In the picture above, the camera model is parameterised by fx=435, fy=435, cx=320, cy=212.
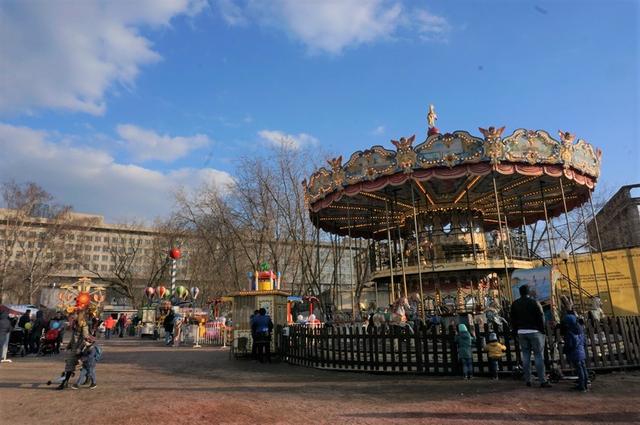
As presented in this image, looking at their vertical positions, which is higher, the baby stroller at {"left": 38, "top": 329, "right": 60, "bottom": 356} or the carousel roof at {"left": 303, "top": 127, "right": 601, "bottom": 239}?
the carousel roof at {"left": 303, "top": 127, "right": 601, "bottom": 239}

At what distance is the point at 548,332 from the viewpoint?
801 centimetres

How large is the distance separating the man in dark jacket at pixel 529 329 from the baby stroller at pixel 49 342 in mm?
15565

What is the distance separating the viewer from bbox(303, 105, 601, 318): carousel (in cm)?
1401

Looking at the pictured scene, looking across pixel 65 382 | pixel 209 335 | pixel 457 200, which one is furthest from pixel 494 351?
pixel 209 335

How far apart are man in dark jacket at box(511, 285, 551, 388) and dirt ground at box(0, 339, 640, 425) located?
33 cm

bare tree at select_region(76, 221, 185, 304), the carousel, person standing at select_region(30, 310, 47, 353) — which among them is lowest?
person standing at select_region(30, 310, 47, 353)

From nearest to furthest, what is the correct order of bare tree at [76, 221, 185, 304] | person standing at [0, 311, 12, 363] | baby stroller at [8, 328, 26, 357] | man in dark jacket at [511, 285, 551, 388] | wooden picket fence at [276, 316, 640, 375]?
1. man in dark jacket at [511, 285, 551, 388]
2. wooden picket fence at [276, 316, 640, 375]
3. person standing at [0, 311, 12, 363]
4. baby stroller at [8, 328, 26, 357]
5. bare tree at [76, 221, 185, 304]

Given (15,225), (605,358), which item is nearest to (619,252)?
(605,358)

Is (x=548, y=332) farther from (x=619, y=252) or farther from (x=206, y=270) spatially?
(x=206, y=270)

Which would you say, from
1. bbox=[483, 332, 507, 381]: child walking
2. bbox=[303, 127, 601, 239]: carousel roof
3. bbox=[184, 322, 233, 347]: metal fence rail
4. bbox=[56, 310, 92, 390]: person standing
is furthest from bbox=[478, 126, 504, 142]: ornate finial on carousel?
bbox=[184, 322, 233, 347]: metal fence rail

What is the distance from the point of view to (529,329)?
7.05 metres

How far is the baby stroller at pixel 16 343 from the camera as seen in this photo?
1516 centimetres

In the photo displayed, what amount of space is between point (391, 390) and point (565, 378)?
308 cm

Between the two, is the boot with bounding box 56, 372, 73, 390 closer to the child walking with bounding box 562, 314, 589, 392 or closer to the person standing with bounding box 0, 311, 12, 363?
the person standing with bounding box 0, 311, 12, 363
